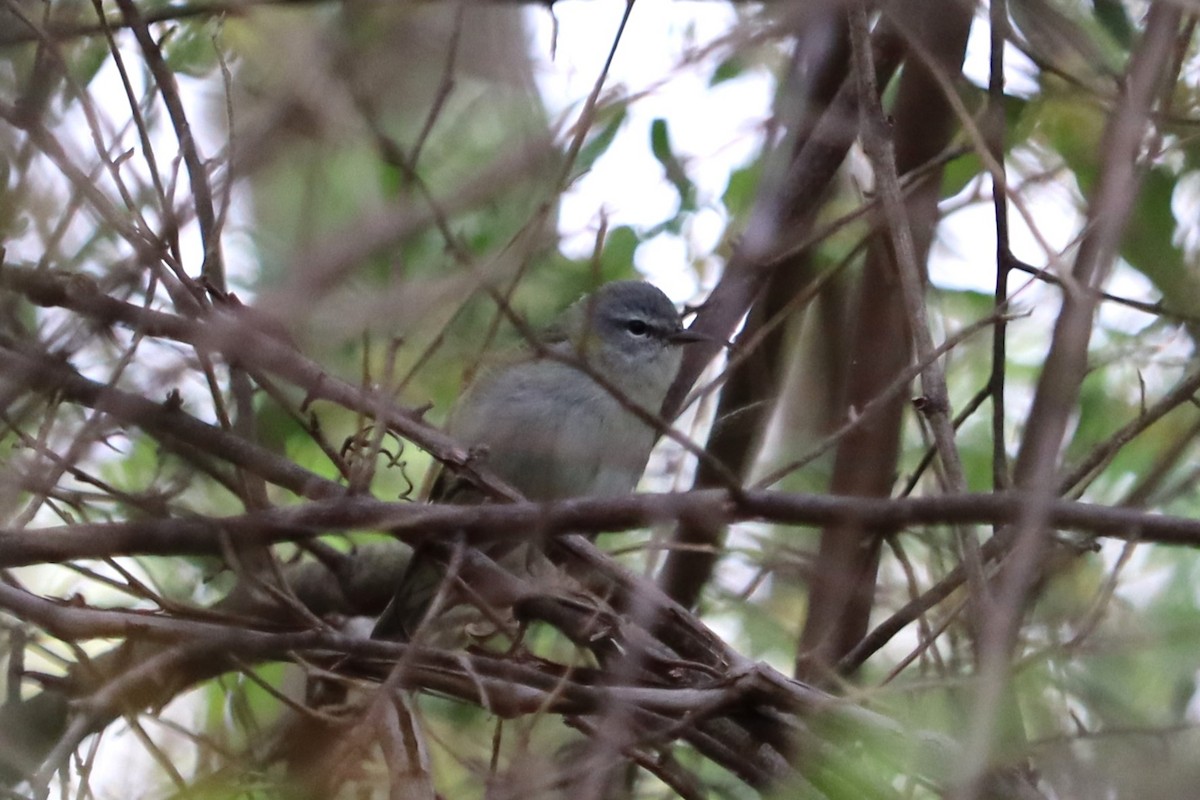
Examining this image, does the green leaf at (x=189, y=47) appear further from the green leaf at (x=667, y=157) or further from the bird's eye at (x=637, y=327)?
the bird's eye at (x=637, y=327)

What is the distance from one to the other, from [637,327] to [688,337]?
17.6 inches

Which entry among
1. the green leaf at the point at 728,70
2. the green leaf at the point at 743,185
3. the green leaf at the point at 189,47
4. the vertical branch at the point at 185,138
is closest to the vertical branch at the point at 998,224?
the green leaf at the point at 728,70

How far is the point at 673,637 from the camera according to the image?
112 inches

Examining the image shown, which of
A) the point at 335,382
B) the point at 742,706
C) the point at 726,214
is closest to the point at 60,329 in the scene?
the point at 335,382

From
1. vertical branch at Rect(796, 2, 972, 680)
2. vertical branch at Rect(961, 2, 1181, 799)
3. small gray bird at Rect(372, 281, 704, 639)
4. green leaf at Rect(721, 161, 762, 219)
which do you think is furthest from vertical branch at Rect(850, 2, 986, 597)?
small gray bird at Rect(372, 281, 704, 639)

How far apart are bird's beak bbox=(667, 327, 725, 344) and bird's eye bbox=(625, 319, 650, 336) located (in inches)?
6.2

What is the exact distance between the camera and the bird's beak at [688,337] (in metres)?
3.70

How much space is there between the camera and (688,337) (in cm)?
396

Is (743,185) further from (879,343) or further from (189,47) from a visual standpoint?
(189,47)

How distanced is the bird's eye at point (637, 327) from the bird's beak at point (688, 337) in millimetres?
156

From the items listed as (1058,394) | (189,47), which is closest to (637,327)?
(189,47)

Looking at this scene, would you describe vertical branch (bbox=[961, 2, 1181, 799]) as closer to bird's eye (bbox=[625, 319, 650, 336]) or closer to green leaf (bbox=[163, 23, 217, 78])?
bird's eye (bbox=[625, 319, 650, 336])

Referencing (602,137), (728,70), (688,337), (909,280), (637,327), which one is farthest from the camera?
(637,327)

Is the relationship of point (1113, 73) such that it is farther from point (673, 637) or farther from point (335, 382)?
point (335, 382)
